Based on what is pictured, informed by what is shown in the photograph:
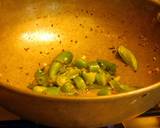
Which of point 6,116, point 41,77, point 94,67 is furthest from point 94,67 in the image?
point 6,116

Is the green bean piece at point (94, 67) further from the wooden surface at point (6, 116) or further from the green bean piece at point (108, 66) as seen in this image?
the wooden surface at point (6, 116)

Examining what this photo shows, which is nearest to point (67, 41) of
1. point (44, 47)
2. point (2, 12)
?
point (44, 47)

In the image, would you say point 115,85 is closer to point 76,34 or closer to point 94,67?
point 94,67

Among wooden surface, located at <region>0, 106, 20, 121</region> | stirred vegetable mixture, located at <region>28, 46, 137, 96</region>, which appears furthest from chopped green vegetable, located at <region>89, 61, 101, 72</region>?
wooden surface, located at <region>0, 106, 20, 121</region>

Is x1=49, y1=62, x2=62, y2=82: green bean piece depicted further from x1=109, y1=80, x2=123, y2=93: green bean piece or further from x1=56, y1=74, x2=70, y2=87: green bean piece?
x1=109, y1=80, x2=123, y2=93: green bean piece

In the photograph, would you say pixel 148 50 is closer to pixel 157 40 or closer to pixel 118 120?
pixel 157 40

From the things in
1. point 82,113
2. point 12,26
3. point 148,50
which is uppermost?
point 12,26

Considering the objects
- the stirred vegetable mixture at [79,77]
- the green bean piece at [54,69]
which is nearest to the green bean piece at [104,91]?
the stirred vegetable mixture at [79,77]
